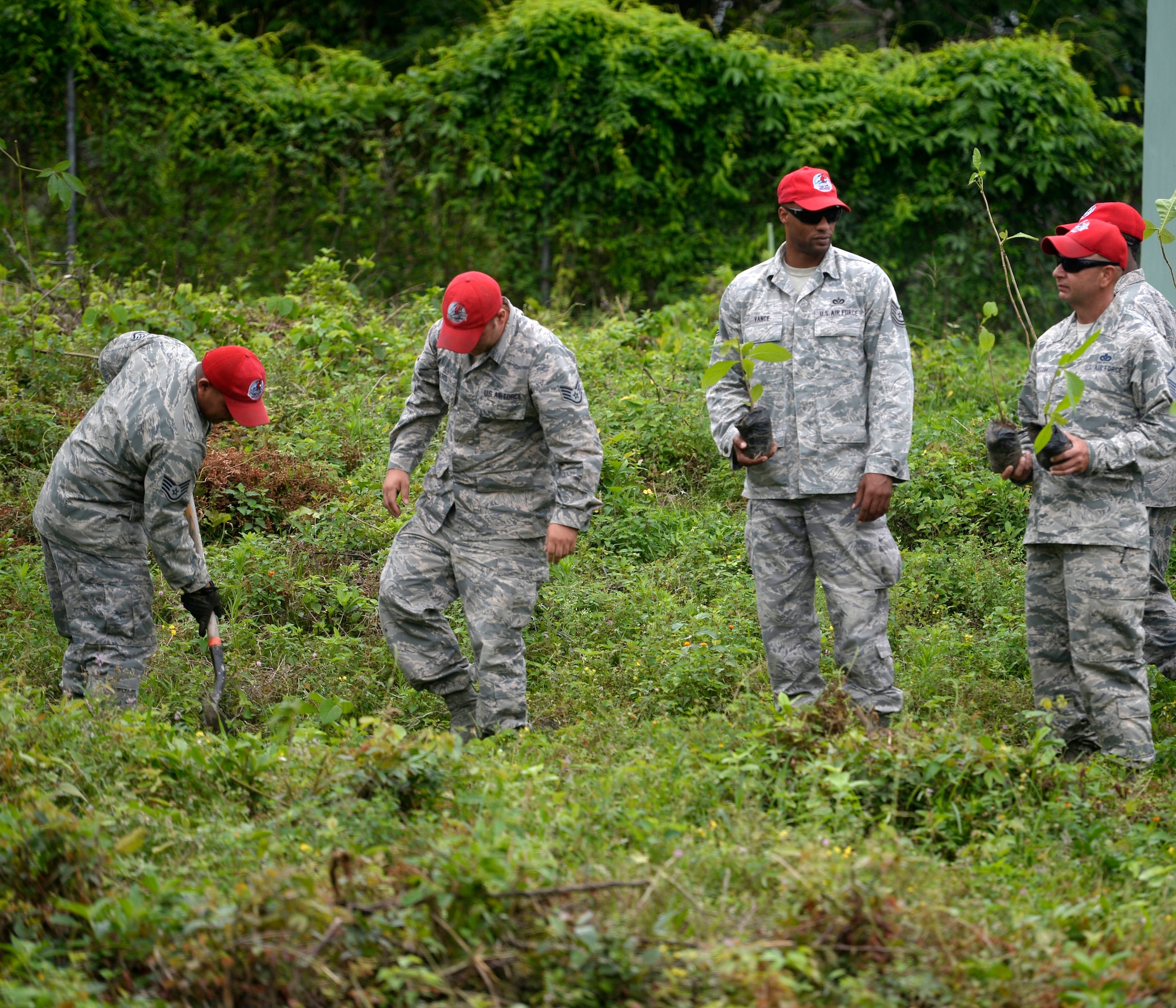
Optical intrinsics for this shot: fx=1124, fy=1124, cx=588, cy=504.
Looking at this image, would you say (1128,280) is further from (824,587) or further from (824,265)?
(824,587)

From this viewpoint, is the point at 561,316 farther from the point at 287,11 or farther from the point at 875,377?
the point at 287,11

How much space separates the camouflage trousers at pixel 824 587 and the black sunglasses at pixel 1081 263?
109 cm

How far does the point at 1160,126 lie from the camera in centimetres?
586

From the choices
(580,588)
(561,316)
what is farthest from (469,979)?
(561,316)

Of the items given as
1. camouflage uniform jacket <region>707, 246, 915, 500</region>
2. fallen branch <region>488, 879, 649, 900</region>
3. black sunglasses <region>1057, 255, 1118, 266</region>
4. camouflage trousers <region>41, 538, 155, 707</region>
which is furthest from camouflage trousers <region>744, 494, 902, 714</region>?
camouflage trousers <region>41, 538, 155, 707</region>

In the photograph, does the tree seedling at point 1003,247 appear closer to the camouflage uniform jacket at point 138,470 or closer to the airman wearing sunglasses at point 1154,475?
the airman wearing sunglasses at point 1154,475

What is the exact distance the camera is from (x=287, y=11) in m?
13.0

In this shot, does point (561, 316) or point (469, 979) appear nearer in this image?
point (469, 979)

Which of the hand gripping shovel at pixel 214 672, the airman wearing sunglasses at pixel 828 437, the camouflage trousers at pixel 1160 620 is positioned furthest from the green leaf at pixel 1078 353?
the hand gripping shovel at pixel 214 672

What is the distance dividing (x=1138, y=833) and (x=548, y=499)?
2.28 metres

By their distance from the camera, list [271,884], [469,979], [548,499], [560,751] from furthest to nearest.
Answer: [548,499] < [560,751] < [271,884] < [469,979]

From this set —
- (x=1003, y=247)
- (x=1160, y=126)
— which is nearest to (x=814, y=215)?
(x=1003, y=247)

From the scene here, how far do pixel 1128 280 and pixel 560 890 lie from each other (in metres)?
3.06

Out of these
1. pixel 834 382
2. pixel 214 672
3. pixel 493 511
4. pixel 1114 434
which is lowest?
pixel 214 672
